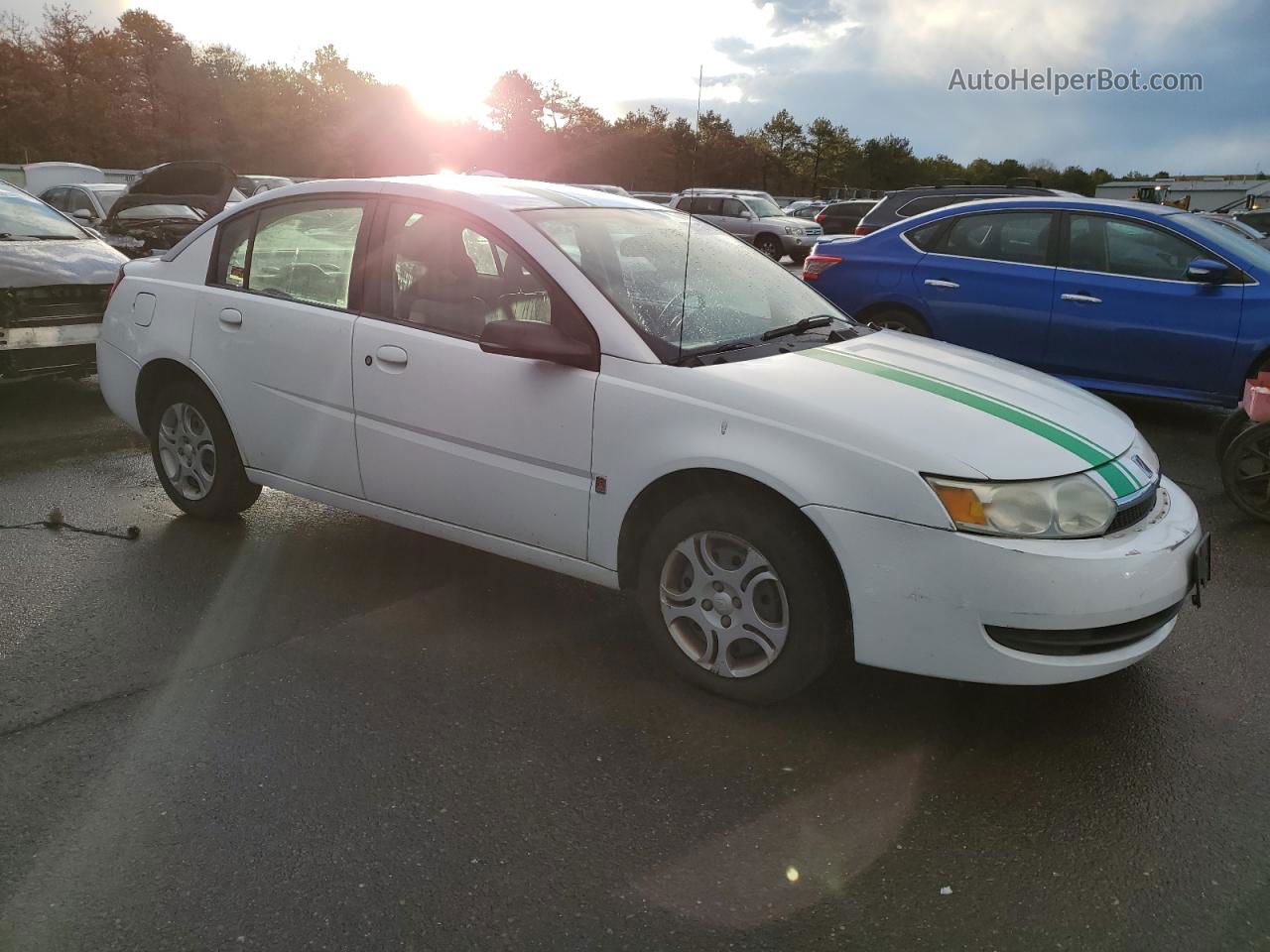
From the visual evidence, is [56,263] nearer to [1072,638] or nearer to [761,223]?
[1072,638]

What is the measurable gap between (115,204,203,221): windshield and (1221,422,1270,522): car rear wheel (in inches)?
448

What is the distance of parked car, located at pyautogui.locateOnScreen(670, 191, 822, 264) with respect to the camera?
2638 cm

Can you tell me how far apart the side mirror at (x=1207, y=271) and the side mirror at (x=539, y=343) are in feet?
16.7

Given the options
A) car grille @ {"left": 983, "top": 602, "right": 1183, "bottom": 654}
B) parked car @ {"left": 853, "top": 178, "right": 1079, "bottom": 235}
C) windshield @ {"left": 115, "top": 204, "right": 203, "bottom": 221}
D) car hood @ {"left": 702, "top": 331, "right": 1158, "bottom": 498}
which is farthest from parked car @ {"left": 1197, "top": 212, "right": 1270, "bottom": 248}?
windshield @ {"left": 115, "top": 204, "right": 203, "bottom": 221}

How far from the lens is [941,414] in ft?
10.5

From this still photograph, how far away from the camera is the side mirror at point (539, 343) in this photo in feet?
11.4

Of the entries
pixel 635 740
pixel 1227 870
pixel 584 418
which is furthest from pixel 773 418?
pixel 1227 870

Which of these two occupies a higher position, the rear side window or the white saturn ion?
the rear side window

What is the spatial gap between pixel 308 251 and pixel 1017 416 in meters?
2.95

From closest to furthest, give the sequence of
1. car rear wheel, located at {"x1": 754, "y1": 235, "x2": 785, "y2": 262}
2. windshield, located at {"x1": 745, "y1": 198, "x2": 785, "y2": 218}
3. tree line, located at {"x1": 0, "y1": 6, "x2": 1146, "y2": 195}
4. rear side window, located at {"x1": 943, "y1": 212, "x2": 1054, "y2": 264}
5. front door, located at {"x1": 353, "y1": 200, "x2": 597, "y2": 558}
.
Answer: front door, located at {"x1": 353, "y1": 200, "x2": 597, "y2": 558} → rear side window, located at {"x1": 943, "y1": 212, "x2": 1054, "y2": 264} → car rear wheel, located at {"x1": 754, "y1": 235, "x2": 785, "y2": 262} → windshield, located at {"x1": 745, "y1": 198, "x2": 785, "y2": 218} → tree line, located at {"x1": 0, "y1": 6, "x2": 1146, "y2": 195}

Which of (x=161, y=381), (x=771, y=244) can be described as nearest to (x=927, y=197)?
(x=161, y=381)

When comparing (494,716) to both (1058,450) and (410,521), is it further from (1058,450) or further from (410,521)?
(1058,450)

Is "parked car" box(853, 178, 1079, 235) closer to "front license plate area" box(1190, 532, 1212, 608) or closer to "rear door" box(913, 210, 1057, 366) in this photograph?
"rear door" box(913, 210, 1057, 366)

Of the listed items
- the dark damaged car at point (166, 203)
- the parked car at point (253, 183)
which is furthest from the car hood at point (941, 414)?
the parked car at point (253, 183)
